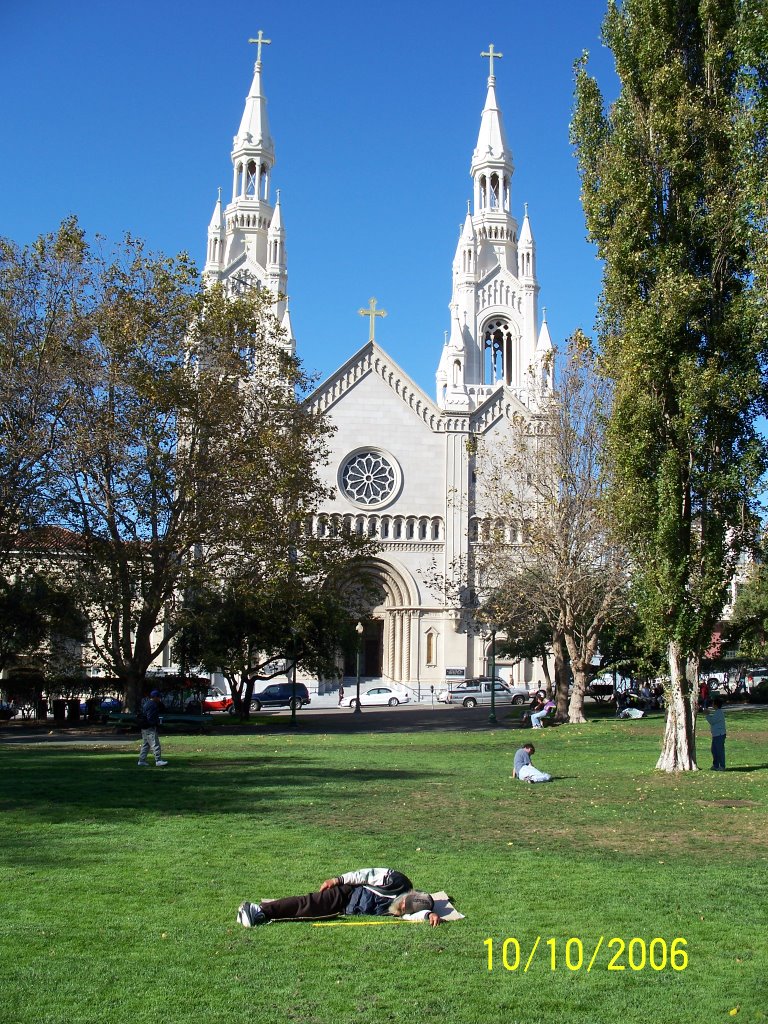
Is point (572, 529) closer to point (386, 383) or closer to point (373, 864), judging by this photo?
point (373, 864)

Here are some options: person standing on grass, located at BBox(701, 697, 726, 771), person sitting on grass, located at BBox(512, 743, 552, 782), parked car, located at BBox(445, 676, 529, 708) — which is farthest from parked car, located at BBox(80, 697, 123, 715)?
person standing on grass, located at BBox(701, 697, 726, 771)

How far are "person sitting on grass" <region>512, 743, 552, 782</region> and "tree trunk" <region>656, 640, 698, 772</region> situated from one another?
2.76 m

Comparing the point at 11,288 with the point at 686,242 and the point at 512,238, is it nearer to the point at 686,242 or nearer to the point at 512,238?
the point at 686,242

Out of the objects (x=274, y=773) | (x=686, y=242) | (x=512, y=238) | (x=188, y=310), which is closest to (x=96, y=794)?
(x=274, y=773)

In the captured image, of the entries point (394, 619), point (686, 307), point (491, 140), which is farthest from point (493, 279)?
point (686, 307)

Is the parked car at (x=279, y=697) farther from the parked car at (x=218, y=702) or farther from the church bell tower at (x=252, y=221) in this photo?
the church bell tower at (x=252, y=221)

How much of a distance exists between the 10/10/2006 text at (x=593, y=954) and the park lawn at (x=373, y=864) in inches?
1.2

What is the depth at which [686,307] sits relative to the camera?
60.1 feet

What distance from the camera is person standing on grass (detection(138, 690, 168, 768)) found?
18.8 m

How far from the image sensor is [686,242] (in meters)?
Result: 19.1

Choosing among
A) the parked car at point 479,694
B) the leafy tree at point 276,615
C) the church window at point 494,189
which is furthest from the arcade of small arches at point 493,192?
the leafy tree at point 276,615

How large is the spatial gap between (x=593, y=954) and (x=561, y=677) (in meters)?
30.0

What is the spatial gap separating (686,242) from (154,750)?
13.7 metres

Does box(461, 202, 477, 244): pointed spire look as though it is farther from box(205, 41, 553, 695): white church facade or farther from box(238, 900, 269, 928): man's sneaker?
box(238, 900, 269, 928): man's sneaker
